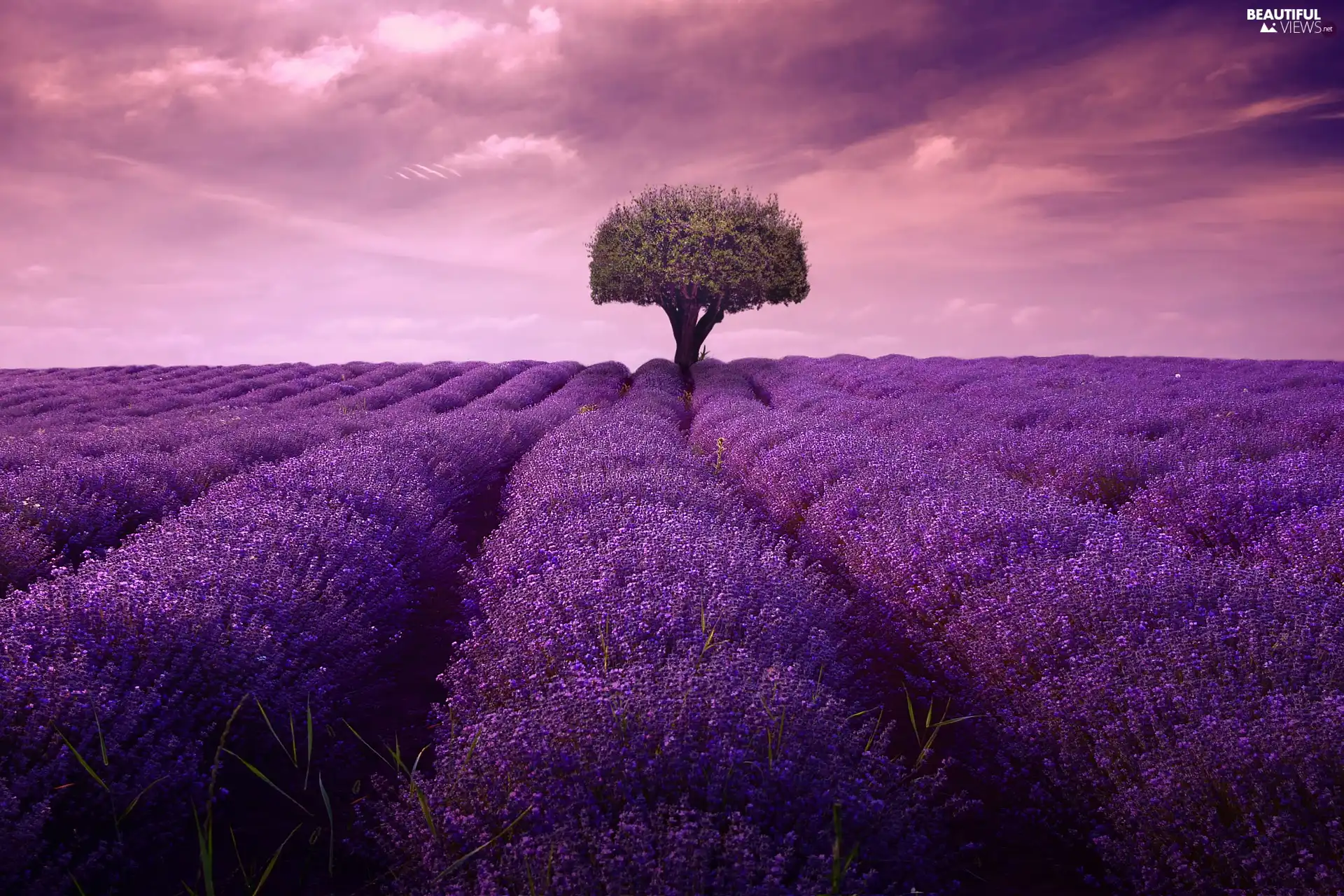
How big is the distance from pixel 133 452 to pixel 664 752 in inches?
244

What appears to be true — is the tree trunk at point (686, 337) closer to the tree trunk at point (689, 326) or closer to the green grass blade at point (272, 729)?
the tree trunk at point (689, 326)

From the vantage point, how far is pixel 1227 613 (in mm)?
2324

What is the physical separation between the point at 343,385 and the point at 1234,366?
17.3 m

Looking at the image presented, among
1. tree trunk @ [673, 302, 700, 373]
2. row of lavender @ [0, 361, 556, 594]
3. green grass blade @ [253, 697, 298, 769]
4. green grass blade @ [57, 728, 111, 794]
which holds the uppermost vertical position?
tree trunk @ [673, 302, 700, 373]

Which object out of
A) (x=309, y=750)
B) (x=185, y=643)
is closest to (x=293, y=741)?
(x=309, y=750)

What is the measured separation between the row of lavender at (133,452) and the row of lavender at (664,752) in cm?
179

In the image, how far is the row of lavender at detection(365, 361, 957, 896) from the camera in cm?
156

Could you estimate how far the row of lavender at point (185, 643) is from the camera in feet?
6.52

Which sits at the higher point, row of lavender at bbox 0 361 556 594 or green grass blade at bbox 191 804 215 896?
row of lavender at bbox 0 361 556 594

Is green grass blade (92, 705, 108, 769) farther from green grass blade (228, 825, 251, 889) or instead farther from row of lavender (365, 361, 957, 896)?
row of lavender (365, 361, 957, 896)

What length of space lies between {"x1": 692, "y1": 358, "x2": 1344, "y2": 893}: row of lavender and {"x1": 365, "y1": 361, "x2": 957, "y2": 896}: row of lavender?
416mm

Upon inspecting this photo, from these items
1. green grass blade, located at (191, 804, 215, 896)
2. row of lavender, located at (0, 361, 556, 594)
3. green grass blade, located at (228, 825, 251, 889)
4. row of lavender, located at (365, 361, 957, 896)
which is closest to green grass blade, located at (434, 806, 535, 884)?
row of lavender, located at (365, 361, 957, 896)

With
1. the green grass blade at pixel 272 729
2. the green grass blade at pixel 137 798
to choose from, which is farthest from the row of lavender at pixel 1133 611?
the green grass blade at pixel 137 798

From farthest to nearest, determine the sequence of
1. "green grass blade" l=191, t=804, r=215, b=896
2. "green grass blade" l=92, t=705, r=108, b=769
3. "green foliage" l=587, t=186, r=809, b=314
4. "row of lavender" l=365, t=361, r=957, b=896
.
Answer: "green foliage" l=587, t=186, r=809, b=314 → "green grass blade" l=92, t=705, r=108, b=769 → "green grass blade" l=191, t=804, r=215, b=896 → "row of lavender" l=365, t=361, r=957, b=896
